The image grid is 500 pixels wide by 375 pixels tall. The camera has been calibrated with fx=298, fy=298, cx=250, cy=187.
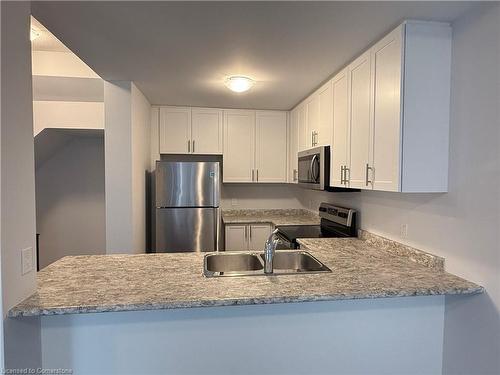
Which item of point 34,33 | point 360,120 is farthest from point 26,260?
point 34,33

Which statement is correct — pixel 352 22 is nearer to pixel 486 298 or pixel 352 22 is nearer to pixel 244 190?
pixel 486 298

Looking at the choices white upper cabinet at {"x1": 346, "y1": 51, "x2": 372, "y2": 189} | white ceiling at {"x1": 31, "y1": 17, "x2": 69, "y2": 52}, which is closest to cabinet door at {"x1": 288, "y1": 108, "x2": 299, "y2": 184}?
white upper cabinet at {"x1": 346, "y1": 51, "x2": 372, "y2": 189}

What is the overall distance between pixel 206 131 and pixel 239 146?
46 cm

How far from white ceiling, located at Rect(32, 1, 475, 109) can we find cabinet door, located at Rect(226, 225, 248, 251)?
69.1 inches

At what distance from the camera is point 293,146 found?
376cm

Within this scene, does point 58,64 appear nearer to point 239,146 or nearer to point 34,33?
point 34,33

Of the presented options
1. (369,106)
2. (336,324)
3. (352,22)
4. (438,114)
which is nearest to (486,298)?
(336,324)

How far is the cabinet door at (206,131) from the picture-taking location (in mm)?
3756

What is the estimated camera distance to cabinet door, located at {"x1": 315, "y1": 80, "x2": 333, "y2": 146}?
256 cm

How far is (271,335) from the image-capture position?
1482 mm

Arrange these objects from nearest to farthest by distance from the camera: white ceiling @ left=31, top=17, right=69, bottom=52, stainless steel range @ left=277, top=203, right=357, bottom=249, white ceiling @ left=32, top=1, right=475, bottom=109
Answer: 1. white ceiling @ left=32, top=1, right=475, bottom=109
2. white ceiling @ left=31, top=17, right=69, bottom=52
3. stainless steel range @ left=277, top=203, right=357, bottom=249

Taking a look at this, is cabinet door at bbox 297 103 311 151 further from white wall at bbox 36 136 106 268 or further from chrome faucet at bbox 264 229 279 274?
white wall at bbox 36 136 106 268

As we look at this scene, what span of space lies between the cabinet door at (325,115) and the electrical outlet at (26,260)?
7.22 feet

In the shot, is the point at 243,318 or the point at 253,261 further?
the point at 253,261
